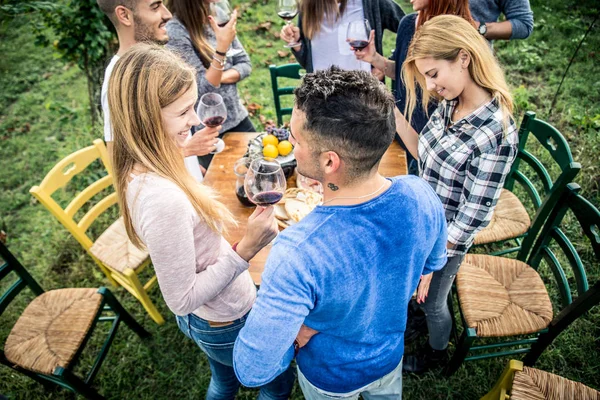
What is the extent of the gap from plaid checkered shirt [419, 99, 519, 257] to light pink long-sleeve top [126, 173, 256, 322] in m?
1.23

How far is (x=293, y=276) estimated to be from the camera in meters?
1.19

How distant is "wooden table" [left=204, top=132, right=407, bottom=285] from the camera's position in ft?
7.76

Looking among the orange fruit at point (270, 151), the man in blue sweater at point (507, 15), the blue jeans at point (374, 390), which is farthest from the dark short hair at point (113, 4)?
the man in blue sweater at point (507, 15)

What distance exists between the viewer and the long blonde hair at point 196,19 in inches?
113

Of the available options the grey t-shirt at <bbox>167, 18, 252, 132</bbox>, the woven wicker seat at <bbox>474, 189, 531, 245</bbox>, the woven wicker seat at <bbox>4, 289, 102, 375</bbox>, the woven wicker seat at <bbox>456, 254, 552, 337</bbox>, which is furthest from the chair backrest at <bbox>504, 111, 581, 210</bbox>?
the woven wicker seat at <bbox>4, 289, 102, 375</bbox>

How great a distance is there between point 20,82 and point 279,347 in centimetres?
749

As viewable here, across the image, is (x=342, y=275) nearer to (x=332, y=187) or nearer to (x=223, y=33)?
(x=332, y=187)

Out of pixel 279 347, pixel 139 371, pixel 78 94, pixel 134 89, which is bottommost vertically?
pixel 139 371

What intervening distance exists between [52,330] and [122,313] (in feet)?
1.60

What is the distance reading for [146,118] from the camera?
59.6 inches

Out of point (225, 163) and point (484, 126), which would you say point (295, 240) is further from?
point (225, 163)

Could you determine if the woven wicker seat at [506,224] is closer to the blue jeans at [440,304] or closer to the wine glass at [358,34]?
the blue jeans at [440,304]

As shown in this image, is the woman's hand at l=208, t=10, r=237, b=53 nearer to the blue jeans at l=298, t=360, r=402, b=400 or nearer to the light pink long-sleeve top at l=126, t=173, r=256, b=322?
the light pink long-sleeve top at l=126, t=173, r=256, b=322

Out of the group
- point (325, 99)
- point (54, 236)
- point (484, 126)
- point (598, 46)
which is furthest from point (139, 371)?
point (598, 46)
